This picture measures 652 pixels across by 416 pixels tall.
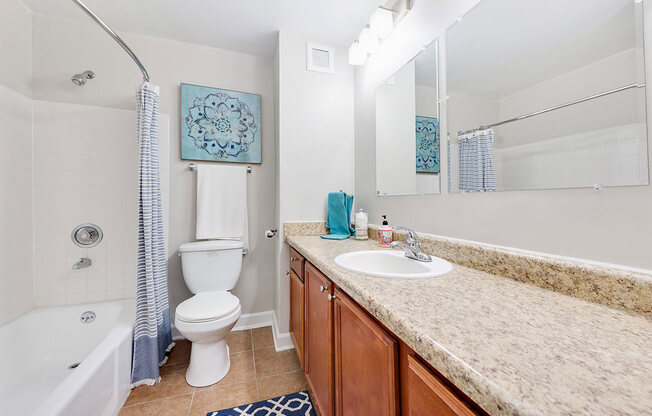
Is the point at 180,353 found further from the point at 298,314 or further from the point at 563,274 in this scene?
the point at 563,274

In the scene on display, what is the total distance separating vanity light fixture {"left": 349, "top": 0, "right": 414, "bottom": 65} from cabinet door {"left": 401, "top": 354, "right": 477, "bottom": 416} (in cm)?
173

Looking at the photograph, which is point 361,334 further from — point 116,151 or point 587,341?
point 116,151

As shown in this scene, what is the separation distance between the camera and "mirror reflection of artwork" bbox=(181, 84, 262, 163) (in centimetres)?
201

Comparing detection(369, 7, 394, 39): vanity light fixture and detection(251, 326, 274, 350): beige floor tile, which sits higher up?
detection(369, 7, 394, 39): vanity light fixture

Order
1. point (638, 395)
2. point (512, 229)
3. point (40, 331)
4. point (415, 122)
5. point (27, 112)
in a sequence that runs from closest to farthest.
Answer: point (638, 395), point (512, 229), point (415, 122), point (40, 331), point (27, 112)

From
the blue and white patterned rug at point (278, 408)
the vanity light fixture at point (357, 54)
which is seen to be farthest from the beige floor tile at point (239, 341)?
the vanity light fixture at point (357, 54)

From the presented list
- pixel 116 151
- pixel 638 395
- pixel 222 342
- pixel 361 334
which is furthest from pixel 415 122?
pixel 116 151

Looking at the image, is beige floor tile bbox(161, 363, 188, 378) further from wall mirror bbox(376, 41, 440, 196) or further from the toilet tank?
wall mirror bbox(376, 41, 440, 196)

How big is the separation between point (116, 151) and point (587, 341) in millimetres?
2533

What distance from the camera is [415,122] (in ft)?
4.52

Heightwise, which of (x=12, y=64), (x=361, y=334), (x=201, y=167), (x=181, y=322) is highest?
(x=12, y=64)

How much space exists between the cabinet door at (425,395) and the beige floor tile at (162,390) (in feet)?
4.73

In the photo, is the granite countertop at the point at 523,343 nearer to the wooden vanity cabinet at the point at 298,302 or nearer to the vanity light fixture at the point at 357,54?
the wooden vanity cabinet at the point at 298,302

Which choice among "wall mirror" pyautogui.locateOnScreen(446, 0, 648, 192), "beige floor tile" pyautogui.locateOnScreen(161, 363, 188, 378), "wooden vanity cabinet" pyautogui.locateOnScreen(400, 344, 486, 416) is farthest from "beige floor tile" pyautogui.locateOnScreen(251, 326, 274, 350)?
"wall mirror" pyautogui.locateOnScreen(446, 0, 648, 192)
